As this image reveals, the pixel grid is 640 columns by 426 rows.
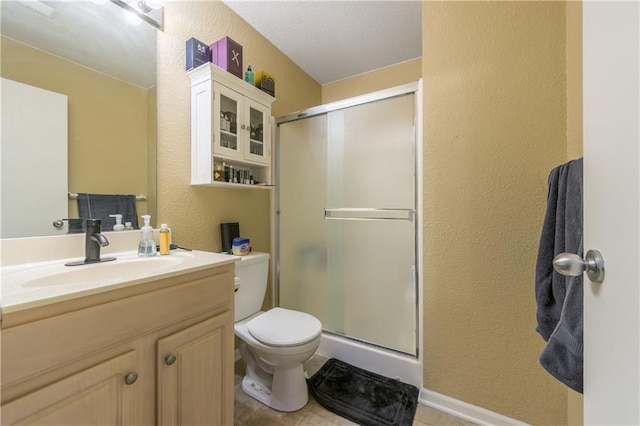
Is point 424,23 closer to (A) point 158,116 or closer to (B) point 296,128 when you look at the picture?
(B) point 296,128

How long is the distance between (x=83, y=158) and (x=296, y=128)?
4.44 feet

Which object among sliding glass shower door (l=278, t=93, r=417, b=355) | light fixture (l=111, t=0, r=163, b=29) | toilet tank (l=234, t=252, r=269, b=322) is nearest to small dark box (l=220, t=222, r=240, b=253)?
toilet tank (l=234, t=252, r=269, b=322)

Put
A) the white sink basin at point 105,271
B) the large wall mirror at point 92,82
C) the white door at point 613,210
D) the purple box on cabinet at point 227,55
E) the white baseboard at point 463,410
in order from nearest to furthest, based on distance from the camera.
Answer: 1. the white door at point 613,210
2. the white sink basin at point 105,271
3. the large wall mirror at point 92,82
4. the white baseboard at point 463,410
5. the purple box on cabinet at point 227,55

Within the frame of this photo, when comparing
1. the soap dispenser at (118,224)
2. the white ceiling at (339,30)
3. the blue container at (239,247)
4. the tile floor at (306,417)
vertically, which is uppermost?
the white ceiling at (339,30)

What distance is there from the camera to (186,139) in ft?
4.76

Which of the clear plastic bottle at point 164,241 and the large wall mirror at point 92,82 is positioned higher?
the large wall mirror at point 92,82

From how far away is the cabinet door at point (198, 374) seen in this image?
803 mm

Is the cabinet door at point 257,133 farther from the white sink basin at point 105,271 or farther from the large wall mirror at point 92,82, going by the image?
the white sink basin at point 105,271

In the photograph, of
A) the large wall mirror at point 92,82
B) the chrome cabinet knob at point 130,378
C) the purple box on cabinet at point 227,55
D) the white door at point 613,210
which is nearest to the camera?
the white door at point 613,210

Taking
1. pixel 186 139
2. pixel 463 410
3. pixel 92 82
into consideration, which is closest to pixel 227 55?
pixel 186 139

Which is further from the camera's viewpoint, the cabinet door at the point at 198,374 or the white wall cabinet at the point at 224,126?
the white wall cabinet at the point at 224,126

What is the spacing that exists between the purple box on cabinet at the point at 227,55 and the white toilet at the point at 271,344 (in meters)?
1.12

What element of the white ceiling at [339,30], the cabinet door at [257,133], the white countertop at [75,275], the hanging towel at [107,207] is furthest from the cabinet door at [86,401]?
the white ceiling at [339,30]

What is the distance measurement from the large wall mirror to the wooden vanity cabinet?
0.60 metres
